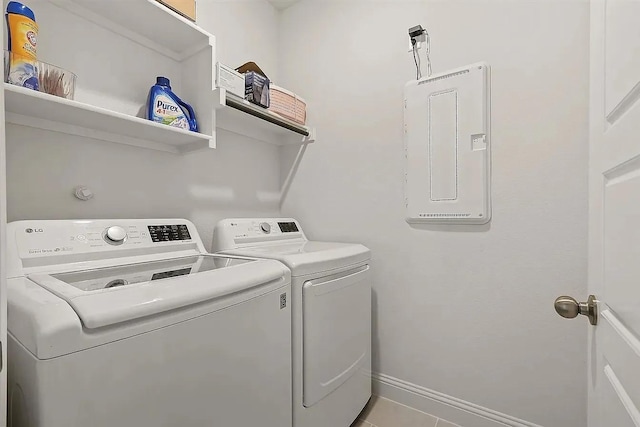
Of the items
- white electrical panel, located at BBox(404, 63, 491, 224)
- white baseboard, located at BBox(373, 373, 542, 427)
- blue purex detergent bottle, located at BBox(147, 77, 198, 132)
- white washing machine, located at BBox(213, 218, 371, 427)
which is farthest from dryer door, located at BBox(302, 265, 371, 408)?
blue purex detergent bottle, located at BBox(147, 77, 198, 132)

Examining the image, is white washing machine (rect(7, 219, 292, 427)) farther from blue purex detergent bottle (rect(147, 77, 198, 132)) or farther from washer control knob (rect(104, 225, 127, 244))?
blue purex detergent bottle (rect(147, 77, 198, 132))

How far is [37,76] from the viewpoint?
0.97 metres

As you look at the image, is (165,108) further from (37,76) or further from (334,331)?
(334,331)

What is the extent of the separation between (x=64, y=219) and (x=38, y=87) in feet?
1.61

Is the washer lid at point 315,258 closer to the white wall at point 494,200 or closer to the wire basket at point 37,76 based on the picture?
the white wall at point 494,200

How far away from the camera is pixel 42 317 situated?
0.59 m

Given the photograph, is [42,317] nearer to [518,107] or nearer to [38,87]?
[38,87]

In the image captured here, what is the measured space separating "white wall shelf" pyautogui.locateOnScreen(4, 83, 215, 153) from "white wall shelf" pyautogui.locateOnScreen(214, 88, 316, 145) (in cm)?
22

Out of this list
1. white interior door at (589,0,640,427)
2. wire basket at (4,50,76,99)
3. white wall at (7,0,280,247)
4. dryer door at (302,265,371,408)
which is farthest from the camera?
dryer door at (302,265,371,408)

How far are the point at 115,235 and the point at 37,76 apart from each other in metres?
0.58

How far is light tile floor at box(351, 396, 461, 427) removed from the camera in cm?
160

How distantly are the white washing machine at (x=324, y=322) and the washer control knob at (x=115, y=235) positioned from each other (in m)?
0.45

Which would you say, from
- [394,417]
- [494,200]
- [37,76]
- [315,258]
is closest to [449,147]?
[494,200]

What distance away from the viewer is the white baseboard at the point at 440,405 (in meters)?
1.48
